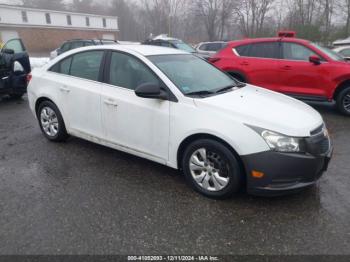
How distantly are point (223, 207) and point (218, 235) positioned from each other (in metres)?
0.46

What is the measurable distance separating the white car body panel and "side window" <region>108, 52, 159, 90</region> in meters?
0.08

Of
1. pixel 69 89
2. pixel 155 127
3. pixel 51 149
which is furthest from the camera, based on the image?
pixel 51 149

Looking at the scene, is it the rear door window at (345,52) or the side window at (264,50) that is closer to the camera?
the side window at (264,50)

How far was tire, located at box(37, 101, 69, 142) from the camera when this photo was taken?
4.76 m


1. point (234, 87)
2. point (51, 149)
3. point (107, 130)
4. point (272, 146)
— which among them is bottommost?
point (51, 149)

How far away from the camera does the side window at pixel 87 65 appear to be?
4234 millimetres

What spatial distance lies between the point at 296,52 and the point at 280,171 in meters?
Result: 5.05

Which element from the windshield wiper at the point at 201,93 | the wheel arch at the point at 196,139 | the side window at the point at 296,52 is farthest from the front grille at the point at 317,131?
the side window at the point at 296,52

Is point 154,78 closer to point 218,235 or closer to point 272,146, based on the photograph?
point 272,146

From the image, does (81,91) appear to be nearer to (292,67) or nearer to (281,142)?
(281,142)

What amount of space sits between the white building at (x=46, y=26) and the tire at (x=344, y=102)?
41.0 meters

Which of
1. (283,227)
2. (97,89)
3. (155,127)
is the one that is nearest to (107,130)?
(97,89)

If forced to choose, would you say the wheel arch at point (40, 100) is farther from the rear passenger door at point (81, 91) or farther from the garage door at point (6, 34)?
the garage door at point (6, 34)

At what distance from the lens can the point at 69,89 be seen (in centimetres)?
444
